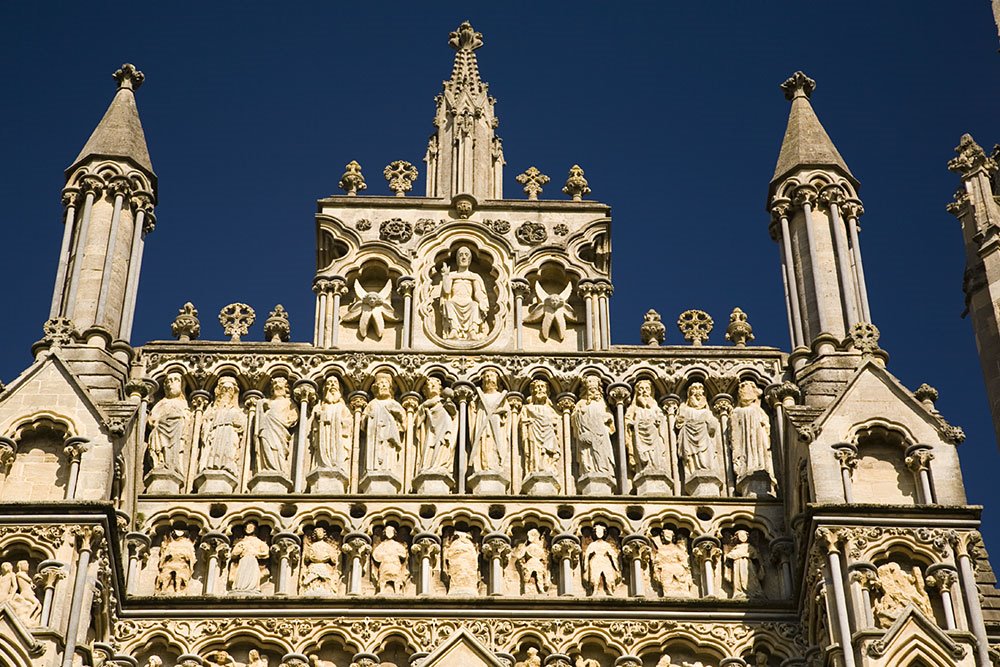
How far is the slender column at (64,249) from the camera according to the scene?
20.2 metres

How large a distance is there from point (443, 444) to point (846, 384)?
133 inches

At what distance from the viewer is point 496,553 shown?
751 inches

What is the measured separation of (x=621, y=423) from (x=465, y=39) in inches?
217

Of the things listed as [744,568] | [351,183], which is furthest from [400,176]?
[744,568]

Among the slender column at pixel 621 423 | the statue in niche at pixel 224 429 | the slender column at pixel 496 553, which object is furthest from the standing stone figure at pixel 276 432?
the slender column at pixel 621 423

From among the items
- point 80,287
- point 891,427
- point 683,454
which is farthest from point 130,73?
point 891,427

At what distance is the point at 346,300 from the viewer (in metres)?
21.4

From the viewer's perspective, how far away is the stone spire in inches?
883

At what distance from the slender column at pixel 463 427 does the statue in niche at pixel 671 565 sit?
1.68m

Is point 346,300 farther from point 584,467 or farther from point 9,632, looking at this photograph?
point 9,632

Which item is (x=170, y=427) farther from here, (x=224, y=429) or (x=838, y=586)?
(x=838, y=586)

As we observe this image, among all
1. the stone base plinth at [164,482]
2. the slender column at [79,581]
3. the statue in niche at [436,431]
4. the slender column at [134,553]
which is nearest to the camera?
the slender column at [79,581]

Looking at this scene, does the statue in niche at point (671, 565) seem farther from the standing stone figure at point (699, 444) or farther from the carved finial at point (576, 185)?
the carved finial at point (576, 185)

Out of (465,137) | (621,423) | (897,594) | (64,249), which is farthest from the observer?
(465,137)
